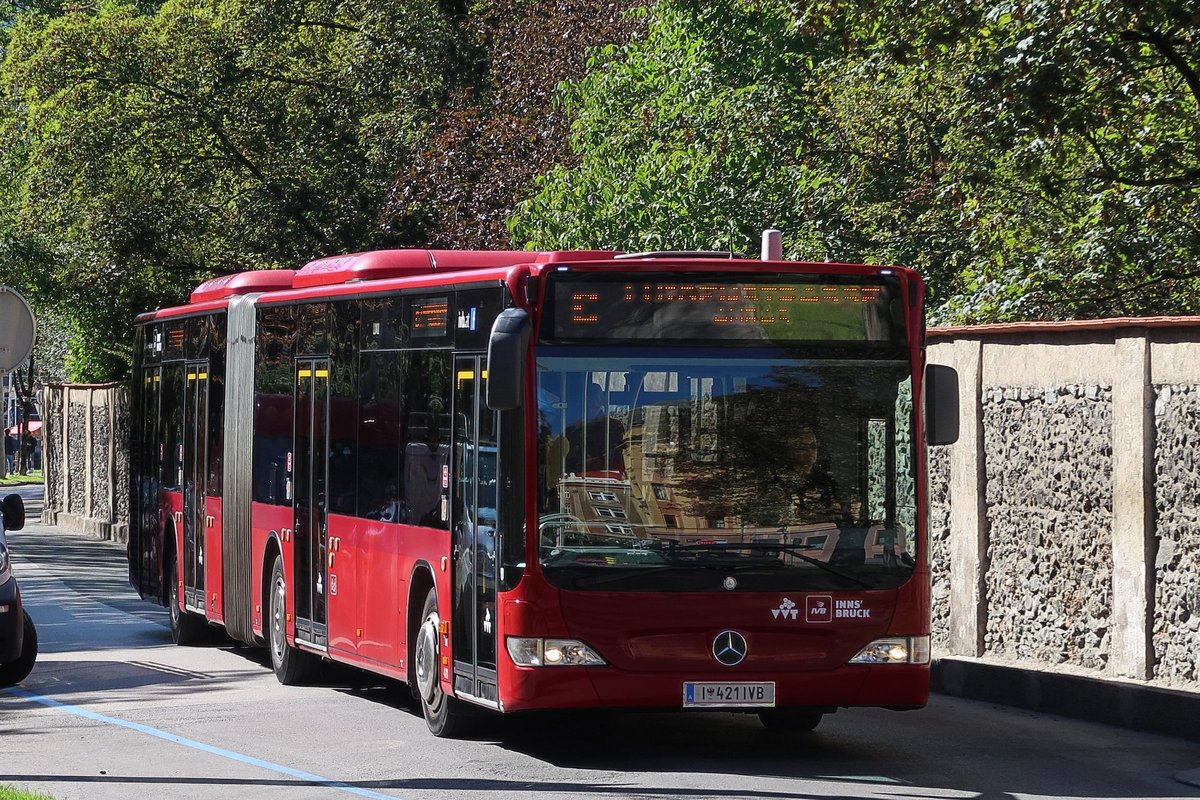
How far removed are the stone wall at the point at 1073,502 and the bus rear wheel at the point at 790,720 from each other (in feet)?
8.27

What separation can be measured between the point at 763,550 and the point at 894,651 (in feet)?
3.17

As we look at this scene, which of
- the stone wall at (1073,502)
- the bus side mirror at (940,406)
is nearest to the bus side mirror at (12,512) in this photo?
the stone wall at (1073,502)

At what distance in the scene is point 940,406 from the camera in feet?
38.9

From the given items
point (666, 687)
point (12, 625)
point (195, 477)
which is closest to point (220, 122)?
point (195, 477)

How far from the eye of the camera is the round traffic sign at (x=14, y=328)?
15.0 m

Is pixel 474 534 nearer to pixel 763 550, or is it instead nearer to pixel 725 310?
pixel 763 550

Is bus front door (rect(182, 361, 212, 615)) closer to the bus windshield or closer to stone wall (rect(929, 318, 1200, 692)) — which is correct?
stone wall (rect(929, 318, 1200, 692))

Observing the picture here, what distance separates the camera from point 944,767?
1150 cm

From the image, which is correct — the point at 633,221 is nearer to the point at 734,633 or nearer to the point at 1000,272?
the point at 1000,272

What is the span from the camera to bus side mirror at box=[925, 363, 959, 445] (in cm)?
1180

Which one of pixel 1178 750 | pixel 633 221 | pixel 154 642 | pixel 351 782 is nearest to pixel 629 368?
pixel 351 782

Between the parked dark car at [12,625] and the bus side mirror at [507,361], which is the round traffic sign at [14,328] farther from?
the bus side mirror at [507,361]

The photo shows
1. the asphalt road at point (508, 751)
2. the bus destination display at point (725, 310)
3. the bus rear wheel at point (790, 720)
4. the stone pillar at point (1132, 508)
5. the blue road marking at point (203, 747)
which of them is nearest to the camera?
the blue road marking at point (203, 747)

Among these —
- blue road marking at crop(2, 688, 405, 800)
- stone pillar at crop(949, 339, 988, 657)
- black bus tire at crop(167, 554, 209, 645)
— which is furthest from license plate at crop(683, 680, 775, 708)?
black bus tire at crop(167, 554, 209, 645)
